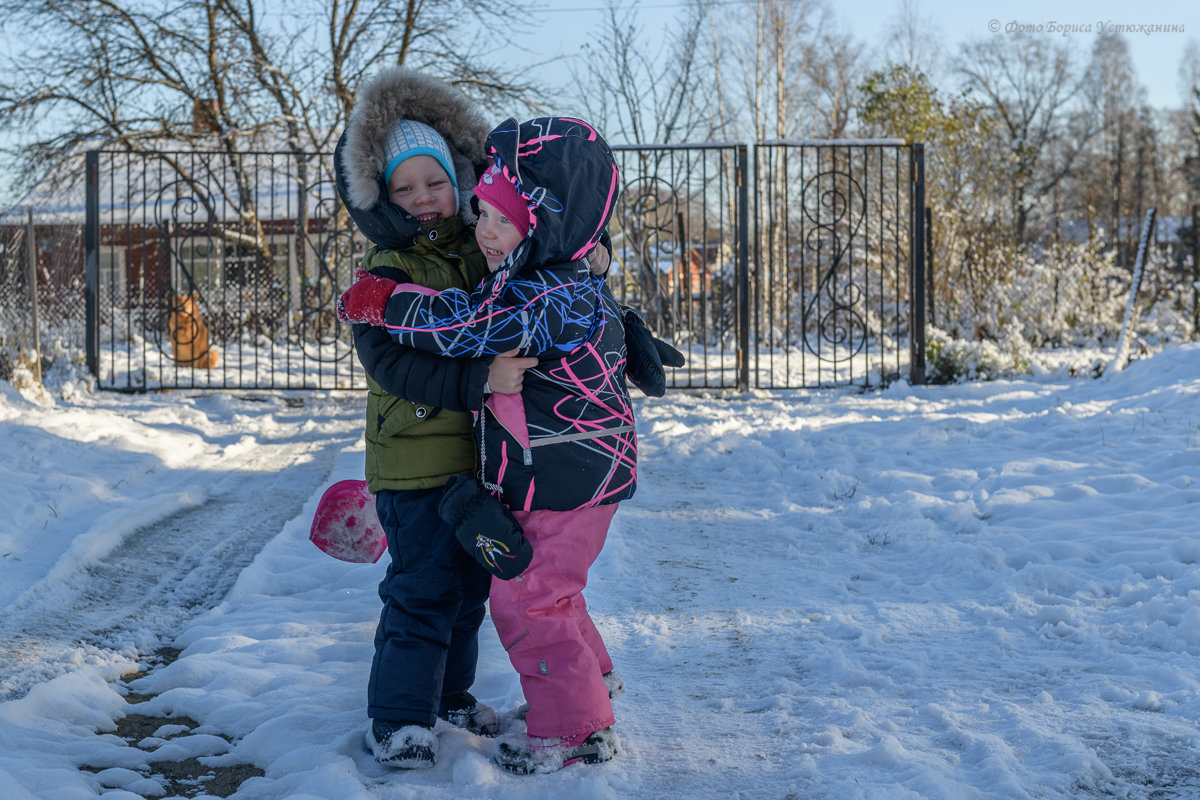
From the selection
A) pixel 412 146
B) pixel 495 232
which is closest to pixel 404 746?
pixel 495 232

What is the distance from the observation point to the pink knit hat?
2.02m

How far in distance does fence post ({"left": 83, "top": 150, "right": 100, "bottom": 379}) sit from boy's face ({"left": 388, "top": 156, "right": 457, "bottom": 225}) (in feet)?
25.5

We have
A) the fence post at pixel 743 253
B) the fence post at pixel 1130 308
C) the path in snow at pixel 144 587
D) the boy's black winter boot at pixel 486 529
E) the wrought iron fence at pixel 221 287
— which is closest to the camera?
the boy's black winter boot at pixel 486 529

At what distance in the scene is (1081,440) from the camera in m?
5.54

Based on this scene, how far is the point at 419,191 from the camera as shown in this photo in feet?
7.36

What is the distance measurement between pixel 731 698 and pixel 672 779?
0.50m

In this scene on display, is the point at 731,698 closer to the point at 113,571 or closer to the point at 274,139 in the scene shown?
the point at 113,571

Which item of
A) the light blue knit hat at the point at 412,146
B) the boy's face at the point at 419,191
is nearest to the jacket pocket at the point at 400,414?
the boy's face at the point at 419,191

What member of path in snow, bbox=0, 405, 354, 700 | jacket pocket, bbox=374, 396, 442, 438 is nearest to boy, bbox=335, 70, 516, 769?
jacket pocket, bbox=374, 396, 442, 438

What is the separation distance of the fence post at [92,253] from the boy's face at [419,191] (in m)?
7.77

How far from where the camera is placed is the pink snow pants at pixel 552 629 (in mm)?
2031

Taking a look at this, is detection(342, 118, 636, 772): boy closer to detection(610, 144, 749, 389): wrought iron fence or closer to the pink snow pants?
the pink snow pants

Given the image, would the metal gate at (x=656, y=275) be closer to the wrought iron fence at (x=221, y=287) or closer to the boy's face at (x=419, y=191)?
the wrought iron fence at (x=221, y=287)

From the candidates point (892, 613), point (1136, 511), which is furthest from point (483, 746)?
point (1136, 511)
